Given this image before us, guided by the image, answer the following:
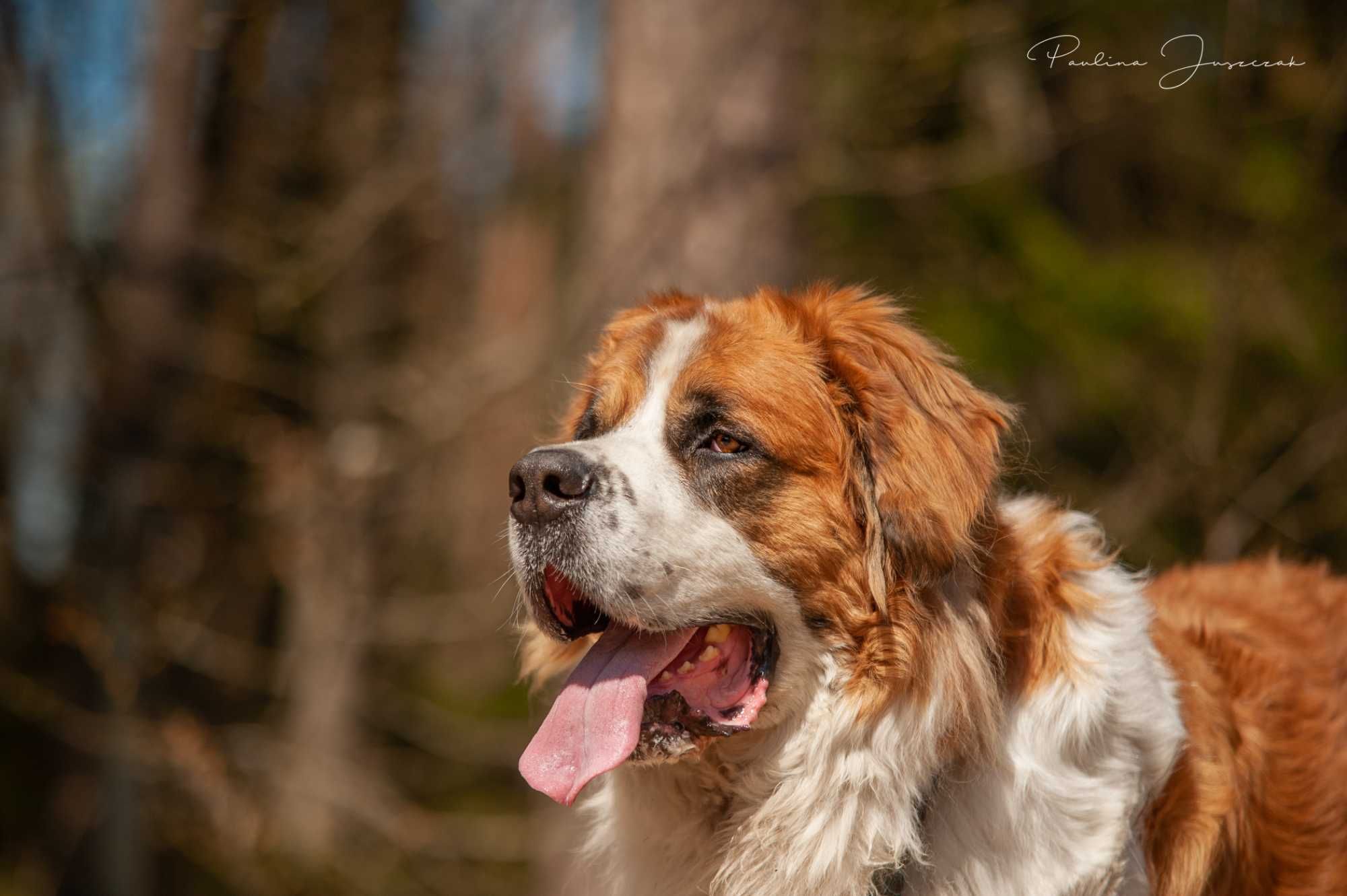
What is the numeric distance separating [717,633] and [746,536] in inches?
11.9

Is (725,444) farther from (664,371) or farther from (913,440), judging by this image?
(913,440)

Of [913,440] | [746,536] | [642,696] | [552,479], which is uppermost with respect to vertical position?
[913,440]

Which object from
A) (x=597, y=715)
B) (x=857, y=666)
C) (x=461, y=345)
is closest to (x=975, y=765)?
(x=857, y=666)

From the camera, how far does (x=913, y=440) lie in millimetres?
3264

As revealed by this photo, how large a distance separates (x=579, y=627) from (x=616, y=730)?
0.38 m

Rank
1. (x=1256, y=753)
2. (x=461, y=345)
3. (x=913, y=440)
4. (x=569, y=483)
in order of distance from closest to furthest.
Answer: (x=569, y=483), (x=913, y=440), (x=1256, y=753), (x=461, y=345)

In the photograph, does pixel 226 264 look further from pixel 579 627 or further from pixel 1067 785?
pixel 1067 785

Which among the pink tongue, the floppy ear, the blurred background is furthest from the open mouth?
the blurred background

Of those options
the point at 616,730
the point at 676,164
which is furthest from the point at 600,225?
the point at 616,730

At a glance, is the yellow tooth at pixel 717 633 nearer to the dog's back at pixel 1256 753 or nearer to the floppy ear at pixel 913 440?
the floppy ear at pixel 913 440

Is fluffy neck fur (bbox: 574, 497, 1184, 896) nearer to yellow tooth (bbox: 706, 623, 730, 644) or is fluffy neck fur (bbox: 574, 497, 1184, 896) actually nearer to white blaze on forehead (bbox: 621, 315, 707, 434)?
yellow tooth (bbox: 706, 623, 730, 644)

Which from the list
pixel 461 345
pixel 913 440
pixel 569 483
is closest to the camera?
pixel 569 483

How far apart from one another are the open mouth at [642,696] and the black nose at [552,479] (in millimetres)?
169

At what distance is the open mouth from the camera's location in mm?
3201
